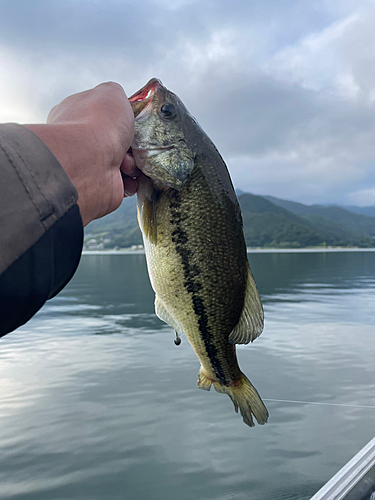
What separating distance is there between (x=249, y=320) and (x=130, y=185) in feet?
4.39

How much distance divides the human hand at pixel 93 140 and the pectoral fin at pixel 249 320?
1472mm

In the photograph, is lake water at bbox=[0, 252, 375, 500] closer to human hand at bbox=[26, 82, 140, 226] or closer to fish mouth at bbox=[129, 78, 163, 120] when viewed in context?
fish mouth at bbox=[129, 78, 163, 120]

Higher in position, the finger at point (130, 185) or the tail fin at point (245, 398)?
the finger at point (130, 185)

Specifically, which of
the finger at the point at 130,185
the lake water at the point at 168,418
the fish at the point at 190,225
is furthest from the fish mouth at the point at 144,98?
the lake water at the point at 168,418

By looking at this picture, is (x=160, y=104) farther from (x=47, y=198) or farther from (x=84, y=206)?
(x=47, y=198)

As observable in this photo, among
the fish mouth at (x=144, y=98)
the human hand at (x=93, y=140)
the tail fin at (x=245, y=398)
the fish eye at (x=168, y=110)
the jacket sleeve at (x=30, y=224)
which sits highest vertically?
the fish mouth at (x=144, y=98)

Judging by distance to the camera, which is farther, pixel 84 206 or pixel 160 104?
pixel 160 104

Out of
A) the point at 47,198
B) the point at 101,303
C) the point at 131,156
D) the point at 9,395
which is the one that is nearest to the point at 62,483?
the point at 9,395

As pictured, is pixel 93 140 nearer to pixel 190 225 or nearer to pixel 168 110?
pixel 190 225

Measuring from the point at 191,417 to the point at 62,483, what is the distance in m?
3.94

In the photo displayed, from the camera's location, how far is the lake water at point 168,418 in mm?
8508

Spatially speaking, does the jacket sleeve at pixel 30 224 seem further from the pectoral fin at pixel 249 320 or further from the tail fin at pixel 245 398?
the tail fin at pixel 245 398

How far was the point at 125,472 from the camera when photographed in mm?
8766

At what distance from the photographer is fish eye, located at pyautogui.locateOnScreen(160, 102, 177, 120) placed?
2859 millimetres
